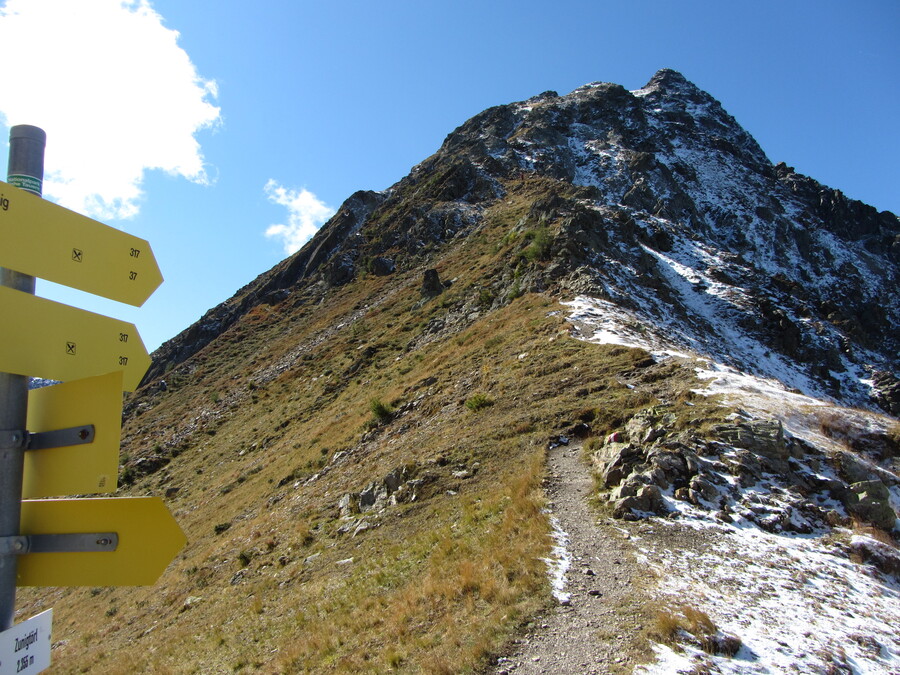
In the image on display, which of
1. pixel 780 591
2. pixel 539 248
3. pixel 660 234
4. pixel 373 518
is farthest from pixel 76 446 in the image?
pixel 660 234

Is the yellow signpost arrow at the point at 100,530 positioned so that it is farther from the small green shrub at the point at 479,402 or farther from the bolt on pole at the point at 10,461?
the small green shrub at the point at 479,402

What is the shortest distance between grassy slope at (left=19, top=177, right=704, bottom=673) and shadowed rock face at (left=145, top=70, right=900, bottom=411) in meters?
7.76

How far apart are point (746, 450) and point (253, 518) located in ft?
48.3

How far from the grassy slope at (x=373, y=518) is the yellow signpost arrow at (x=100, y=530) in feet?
14.7

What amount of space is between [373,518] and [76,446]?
35.3 feet

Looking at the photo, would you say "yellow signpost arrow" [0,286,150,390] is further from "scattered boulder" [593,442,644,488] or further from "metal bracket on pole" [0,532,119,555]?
"scattered boulder" [593,442,644,488]

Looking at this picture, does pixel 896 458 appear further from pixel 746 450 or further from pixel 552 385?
pixel 552 385

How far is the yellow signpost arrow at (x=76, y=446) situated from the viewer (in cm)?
223

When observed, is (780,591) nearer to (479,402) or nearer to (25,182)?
(25,182)

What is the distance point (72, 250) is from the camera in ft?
7.93

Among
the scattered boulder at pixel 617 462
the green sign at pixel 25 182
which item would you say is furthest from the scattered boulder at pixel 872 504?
the green sign at pixel 25 182

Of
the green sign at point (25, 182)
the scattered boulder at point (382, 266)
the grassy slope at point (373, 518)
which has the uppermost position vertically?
the scattered boulder at point (382, 266)

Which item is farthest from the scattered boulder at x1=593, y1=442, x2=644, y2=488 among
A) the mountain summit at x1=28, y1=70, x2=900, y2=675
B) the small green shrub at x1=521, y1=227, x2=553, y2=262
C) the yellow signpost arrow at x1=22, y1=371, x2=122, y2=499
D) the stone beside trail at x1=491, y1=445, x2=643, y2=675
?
the small green shrub at x1=521, y1=227, x2=553, y2=262

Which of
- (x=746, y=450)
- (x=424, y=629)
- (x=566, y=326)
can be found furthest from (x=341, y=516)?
(x=566, y=326)
